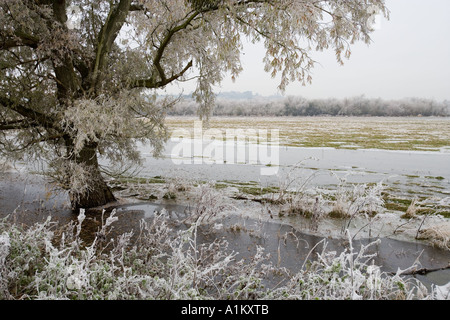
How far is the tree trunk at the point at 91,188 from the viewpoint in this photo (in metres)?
7.84

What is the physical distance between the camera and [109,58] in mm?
8320

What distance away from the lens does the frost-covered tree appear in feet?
21.5

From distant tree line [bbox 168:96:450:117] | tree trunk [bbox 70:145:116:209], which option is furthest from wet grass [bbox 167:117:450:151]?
distant tree line [bbox 168:96:450:117]

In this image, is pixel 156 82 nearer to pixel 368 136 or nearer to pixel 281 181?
pixel 281 181

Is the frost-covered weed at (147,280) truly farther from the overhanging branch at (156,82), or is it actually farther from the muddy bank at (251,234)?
the overhanging branch at (156,82)

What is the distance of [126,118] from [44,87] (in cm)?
225

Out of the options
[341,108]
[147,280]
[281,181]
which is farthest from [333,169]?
[341,108]

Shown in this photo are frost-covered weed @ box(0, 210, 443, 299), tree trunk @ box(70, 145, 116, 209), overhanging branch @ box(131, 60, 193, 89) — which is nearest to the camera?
frost-covered weed @ box(0, 210, 443, 299)

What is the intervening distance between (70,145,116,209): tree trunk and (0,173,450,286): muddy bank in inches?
12.3

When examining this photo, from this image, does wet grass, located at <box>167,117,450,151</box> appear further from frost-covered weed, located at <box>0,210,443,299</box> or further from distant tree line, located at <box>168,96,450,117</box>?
distant tree line, located at <box>168,96,450,117</box>

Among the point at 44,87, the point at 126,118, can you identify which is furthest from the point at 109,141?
the point at 44,87
